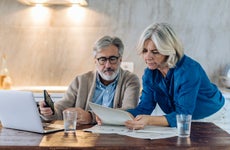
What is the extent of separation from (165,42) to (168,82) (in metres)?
0.23

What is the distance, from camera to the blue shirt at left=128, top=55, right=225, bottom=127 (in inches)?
65.8

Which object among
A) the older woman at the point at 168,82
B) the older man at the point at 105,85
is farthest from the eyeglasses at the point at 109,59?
the older woman at the point at 168,82

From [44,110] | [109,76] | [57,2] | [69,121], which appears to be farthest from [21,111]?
[57,2]

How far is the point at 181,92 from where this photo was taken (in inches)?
66.2

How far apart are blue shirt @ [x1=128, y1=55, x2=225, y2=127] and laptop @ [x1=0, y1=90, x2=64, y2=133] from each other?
1.89 ft

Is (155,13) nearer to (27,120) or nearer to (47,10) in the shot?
(47,10)

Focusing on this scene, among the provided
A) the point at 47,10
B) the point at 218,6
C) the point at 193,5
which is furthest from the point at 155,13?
the point at 47,10

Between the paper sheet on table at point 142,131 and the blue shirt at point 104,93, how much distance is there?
53 centimetres

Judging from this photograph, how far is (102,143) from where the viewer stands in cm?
130

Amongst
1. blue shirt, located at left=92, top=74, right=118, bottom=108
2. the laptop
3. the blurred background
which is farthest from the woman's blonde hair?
the blurred background

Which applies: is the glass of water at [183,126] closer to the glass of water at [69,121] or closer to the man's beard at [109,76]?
the glass of water at [69,121]

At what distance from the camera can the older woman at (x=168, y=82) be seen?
166cm

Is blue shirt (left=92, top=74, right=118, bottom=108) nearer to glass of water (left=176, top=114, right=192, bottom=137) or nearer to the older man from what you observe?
the older man

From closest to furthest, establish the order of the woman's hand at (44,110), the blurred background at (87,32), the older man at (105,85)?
1. the woman's hand at (44,110)
2. the older man at (105,85)
3. the blurred background at (87,32)
